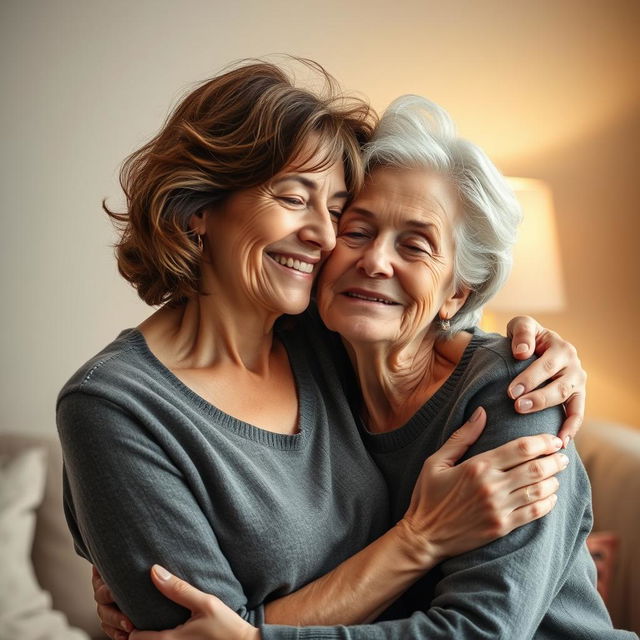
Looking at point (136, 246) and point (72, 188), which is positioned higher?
point (136, 246)

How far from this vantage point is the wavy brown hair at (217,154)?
144 centimetres

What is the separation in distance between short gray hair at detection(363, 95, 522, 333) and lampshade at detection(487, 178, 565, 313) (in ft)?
5.02

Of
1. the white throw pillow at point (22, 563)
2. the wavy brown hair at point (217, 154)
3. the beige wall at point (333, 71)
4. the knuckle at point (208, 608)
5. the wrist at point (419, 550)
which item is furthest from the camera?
the beige wall at point (333, 71)

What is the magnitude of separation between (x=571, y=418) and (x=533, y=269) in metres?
1.81

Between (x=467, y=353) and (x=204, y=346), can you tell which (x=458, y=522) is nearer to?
(x=467, y=353)

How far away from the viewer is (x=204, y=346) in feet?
4.94

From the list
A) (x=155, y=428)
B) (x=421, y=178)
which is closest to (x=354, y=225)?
(x=421, y=178)

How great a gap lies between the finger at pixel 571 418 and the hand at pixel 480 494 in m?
0.03

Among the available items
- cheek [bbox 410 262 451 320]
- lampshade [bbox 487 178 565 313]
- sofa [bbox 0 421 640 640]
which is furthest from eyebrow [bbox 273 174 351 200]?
lampshade [bbox 487 178 565 313]

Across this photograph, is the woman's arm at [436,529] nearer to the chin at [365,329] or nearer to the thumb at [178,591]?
the thumb at [178,591]

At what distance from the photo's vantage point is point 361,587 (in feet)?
4.34

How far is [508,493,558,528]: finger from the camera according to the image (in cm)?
129

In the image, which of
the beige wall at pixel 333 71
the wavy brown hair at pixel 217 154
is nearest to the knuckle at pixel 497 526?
the wavy brown hair at pixel 217 154

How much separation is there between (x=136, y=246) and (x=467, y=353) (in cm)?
66
